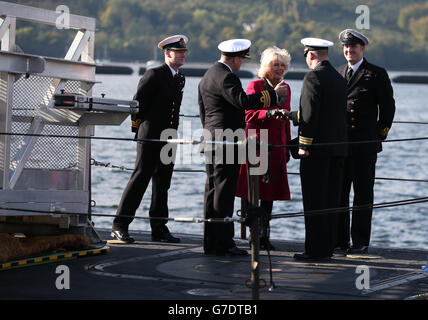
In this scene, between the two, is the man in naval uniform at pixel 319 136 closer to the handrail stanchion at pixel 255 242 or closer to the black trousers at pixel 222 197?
the black trousers at pixel 222 197

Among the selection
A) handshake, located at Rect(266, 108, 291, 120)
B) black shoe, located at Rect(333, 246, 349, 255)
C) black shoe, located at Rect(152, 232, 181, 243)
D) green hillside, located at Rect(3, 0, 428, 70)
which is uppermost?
green hillside, located at Rect(3, 0, 428, 70)

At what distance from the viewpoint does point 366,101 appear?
9039 mm

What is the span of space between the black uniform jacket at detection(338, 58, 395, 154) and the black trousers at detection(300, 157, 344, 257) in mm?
476

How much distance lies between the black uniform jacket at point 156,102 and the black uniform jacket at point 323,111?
1328 millimetres

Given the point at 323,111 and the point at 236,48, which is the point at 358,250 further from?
the point at 236,48

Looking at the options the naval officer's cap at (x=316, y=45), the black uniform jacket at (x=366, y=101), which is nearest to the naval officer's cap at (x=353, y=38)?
the black uniform jacket at (x=366, y=101)

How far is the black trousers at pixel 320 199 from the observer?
332 inches

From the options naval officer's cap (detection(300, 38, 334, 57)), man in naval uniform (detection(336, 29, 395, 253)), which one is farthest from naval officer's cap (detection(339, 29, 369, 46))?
naval officer's cap (detection(300, 38, 334, 57))

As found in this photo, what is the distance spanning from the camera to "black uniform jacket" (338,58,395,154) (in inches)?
353

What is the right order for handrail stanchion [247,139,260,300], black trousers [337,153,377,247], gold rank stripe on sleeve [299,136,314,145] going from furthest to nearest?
black trousers [337,153,377,247] → gold rank stripe on sleeve [299,136,314,145] → handrail stanchion [247,139,260,300]

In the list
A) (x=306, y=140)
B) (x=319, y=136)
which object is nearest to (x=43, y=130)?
(x=306, y=140)

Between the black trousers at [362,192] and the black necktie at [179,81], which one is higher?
the black necktie at [179,81]

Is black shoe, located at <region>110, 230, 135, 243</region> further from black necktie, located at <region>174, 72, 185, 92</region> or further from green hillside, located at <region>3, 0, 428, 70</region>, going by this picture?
green hillside, located at <region>3, 0, 428, 70</region>

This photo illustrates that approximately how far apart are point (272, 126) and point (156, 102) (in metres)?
1.09
